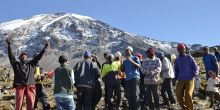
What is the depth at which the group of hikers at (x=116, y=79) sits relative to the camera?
13625 mm

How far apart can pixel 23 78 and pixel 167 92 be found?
609cm

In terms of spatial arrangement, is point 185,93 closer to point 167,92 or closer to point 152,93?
point 152,93

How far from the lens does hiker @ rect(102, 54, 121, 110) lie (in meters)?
17.7

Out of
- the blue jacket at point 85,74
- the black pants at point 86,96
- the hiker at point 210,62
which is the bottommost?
the black pants at point 86,96

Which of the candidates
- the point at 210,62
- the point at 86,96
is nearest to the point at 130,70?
the point at 86,96

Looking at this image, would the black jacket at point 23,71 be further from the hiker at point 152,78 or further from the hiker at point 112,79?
the hiker at point 152,78

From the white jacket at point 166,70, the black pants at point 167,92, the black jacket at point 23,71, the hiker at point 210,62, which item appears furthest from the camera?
the hiker at point 210,62

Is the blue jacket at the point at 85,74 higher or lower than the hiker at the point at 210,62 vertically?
lower

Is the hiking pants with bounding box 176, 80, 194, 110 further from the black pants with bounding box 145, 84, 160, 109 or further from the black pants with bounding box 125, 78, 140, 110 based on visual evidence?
the black pants with bounding box 125, 78, 140, 110

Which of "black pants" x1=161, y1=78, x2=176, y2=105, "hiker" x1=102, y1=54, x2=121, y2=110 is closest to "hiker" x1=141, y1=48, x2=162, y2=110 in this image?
"hiker" x1=102, y1=54, x2=121, y2=110

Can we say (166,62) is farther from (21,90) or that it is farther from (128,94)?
(21,90)

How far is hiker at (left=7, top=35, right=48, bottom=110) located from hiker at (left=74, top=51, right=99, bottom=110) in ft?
4.86

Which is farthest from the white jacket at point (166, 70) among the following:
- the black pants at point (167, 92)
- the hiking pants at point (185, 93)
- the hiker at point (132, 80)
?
the hiking pants at point (185, 93)

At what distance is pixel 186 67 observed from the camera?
1530 centimetres
